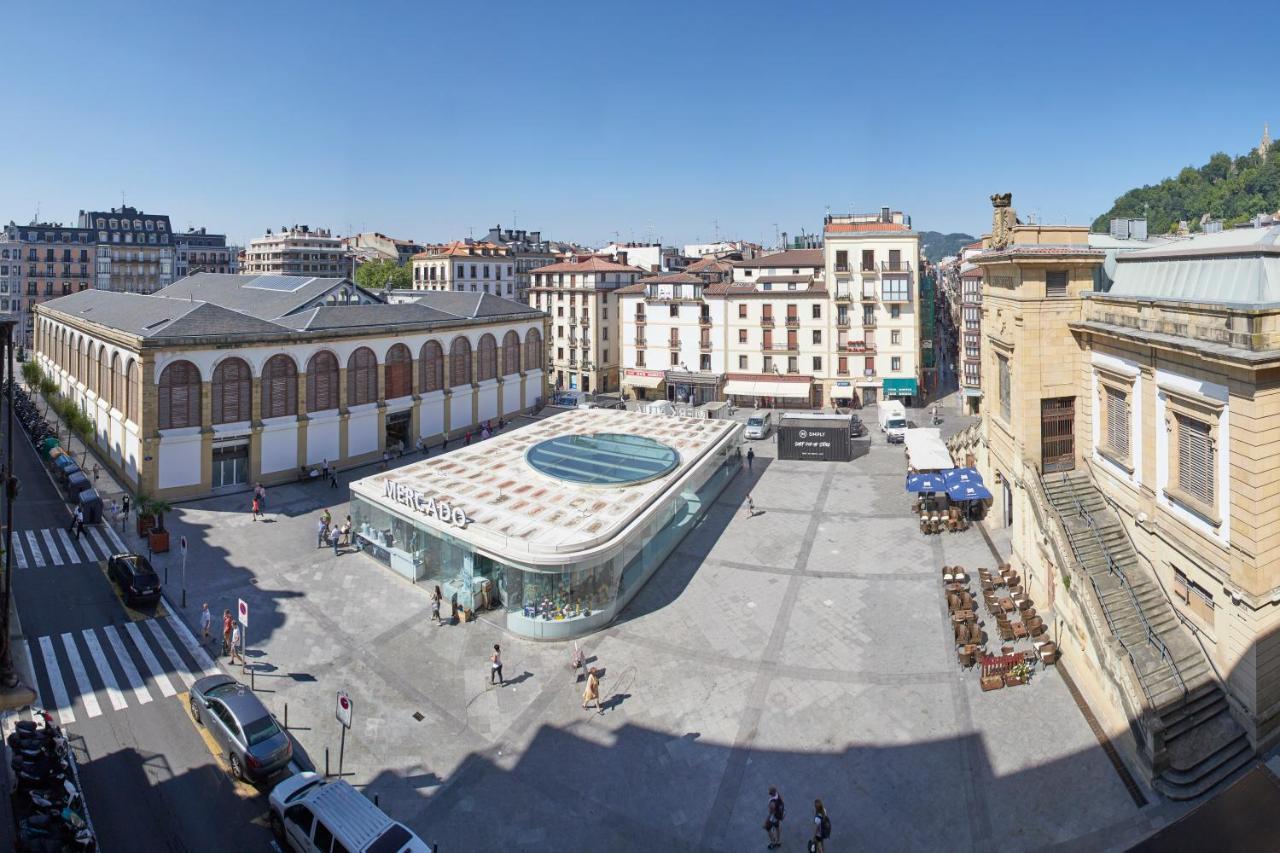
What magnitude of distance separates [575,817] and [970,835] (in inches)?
348

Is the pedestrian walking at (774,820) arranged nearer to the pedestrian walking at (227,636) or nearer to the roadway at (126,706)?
the roadway at (126,706)

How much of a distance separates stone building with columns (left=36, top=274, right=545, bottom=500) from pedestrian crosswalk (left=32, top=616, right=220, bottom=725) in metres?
16.1

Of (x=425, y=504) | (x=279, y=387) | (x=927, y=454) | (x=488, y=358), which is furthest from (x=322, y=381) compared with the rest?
(x=927, y=454)

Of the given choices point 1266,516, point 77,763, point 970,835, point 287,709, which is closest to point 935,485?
point 1266,516

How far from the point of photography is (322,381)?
47.1m

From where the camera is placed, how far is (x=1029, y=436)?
2869 centimetres

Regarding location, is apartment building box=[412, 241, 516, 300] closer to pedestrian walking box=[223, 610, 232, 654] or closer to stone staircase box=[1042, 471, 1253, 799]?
pedestrian walking box=[223, 610, 232, 654]

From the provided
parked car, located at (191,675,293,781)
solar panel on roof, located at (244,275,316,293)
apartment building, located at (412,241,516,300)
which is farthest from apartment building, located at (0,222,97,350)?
parked car, located at (191,675,293,781)

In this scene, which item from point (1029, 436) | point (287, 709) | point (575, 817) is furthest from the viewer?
point (1029, 436)

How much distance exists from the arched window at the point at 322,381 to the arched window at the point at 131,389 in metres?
8.73

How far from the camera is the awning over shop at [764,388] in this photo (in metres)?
68.2

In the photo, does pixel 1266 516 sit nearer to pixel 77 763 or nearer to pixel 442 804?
pixel 442 804

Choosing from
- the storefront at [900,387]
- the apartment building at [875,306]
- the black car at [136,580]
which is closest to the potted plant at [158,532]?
the black car at [136,580]

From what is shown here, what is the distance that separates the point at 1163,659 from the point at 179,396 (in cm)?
4425
